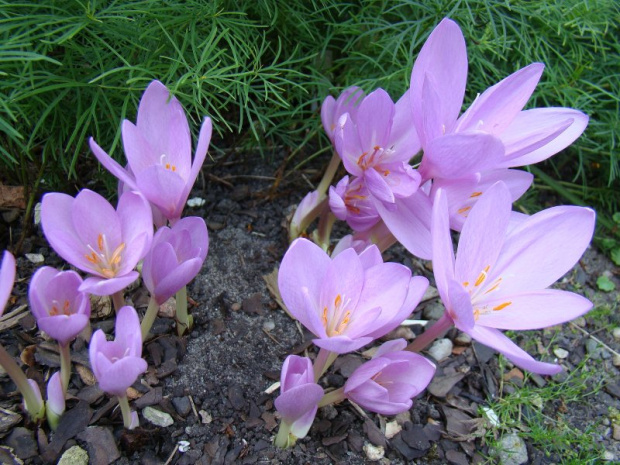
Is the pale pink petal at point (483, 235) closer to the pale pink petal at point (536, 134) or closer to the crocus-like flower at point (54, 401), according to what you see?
the pale pink petal at point (536, 134)

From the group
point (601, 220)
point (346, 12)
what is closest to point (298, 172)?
point (346, 12)

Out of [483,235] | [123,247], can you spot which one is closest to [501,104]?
[483,235]

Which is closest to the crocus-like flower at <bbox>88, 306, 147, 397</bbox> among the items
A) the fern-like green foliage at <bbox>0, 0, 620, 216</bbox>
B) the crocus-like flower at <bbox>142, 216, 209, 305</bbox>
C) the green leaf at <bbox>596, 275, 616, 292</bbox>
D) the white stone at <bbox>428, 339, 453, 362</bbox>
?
the crocus-like flower at <bbox>142, 216, 209, 305</bbox>

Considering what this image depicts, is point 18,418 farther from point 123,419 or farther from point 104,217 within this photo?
point 104,217

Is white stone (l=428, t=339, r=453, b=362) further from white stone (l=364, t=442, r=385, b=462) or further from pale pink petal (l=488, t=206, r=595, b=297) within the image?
pale pink petal (l=488, t=206, r=595, b=297)

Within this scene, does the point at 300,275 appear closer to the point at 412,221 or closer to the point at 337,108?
the point at 412,221

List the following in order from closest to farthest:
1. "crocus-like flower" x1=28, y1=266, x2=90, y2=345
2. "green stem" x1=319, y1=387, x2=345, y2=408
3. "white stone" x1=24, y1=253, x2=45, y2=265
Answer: "crocus-like flower" x1=28, y1=266, x2=90, y2=345, "green stem" x1=319, y1=387, x2=345, y2=408, "white stone" x1=24, y1=253, x2=45, y2=265

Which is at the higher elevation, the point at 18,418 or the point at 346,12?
the point at 346,12
